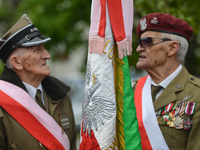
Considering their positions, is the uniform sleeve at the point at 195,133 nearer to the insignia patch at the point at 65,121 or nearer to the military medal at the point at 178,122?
the military medal at the point at 178,122

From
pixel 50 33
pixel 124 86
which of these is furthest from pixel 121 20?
pixel 50 33

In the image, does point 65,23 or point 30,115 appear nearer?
point 30,115

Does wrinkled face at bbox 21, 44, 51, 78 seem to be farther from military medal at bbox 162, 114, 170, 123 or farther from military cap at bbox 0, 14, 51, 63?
military medal at bbox 162, 114, 170, 123

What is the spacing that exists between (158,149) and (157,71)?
925 millimetres

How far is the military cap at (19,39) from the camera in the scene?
2811 mm

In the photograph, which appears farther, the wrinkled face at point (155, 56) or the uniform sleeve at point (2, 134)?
the wrinkled face at point (155, 56)

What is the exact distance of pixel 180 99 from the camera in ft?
9.84

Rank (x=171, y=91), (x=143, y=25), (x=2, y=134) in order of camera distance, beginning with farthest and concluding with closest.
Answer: (x=143, y=25)
(x=171, y=91)
(x=2, y=134)

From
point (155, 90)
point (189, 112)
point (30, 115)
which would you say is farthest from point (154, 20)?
point (30, 115)

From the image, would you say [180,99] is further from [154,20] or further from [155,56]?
[154,20]

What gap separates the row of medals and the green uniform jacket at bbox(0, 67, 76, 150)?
1081 millimetres

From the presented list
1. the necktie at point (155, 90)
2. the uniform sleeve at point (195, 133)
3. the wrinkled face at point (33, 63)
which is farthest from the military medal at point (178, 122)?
the wrinkled face at point (33, 63)

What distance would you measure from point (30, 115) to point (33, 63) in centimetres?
58

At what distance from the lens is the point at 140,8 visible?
4.83m
